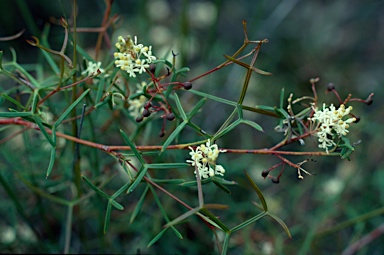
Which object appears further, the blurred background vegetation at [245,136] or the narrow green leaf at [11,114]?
the blurred background vegetation at [245,136]

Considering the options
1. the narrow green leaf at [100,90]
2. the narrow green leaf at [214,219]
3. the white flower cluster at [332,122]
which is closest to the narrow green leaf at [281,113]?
the white flower cluster at [332,122]

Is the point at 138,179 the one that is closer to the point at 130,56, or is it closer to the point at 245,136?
the point at 130,56

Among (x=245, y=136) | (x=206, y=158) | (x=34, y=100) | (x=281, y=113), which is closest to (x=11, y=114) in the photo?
(x=34, y=100)

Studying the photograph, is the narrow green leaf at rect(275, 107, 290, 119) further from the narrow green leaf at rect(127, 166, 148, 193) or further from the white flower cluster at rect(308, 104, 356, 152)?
the narrow green leaf at rect(127, 166, 148, 193)

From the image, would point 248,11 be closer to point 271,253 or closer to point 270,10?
point 270,10

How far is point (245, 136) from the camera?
163 cm

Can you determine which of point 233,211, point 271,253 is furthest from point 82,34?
point 271,253

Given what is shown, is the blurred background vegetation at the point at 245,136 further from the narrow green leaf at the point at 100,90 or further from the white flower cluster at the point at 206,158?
the white flower cluster at the point at 206,158

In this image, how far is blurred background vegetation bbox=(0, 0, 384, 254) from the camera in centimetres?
131

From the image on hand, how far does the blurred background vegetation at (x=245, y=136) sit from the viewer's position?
4.29ft

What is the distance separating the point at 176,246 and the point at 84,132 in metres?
0.48

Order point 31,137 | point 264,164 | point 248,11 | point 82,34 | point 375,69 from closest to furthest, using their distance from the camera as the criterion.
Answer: point 31,137, point 264,164, point 82,34, point 375,69, point 248,11

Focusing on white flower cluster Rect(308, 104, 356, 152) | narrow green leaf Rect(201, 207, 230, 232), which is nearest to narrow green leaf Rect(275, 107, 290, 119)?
white flower cluster Rect(308, 104, 356, 152)

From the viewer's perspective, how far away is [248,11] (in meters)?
2.47
